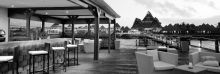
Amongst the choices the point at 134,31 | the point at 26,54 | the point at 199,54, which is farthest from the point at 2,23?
the point at 134,31

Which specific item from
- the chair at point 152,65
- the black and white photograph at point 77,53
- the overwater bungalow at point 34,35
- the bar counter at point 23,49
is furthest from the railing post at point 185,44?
the bar counter at point 23,49

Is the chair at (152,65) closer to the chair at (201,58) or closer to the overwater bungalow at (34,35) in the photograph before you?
the chair at (201,58)

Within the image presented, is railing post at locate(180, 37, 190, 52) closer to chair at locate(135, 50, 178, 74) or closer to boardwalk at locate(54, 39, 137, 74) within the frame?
boardwalk at locate(54, 39, 137, 74)

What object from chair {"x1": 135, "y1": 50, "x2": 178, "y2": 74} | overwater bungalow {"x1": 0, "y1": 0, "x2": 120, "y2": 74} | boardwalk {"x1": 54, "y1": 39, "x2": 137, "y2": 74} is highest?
overwater bungalow {"x1": 0, "y1": 0, "x2": 120, "y2": 74}

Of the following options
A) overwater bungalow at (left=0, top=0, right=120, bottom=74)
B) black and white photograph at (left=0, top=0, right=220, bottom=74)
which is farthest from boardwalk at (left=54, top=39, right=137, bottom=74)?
overwater bungalow at (left=0, top=0, right=120, bottom=74)

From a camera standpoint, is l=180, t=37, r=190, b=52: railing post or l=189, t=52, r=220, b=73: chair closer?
l=189, t=52, r=220, b=73: chair

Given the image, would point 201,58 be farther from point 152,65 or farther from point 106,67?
point 106,67

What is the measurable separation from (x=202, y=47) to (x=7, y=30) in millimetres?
10476

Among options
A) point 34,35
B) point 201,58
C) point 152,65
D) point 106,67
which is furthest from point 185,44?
point 34,35

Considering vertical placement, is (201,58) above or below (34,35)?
below

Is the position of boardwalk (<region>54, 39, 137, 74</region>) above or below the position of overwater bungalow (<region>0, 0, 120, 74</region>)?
below

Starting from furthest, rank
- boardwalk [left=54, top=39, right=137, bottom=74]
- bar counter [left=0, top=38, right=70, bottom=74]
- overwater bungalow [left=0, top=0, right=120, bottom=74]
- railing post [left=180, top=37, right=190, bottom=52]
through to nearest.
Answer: railing post [left=180, top=37, right=190, bottom=52], boardwalk [left=54, top=39, right=137, bottom=74], overwater bungalow [left=0, top=0, right=120, bottom=74], bar counter [left=0, top=38, right=70, bottom=74]

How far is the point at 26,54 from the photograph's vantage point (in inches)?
184

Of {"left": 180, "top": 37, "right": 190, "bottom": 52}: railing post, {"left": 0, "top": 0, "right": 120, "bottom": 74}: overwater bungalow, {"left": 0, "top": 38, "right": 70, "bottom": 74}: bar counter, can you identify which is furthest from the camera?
{"left": 180, "top": 37, "right": 190, "bottom": 52}: railing post
